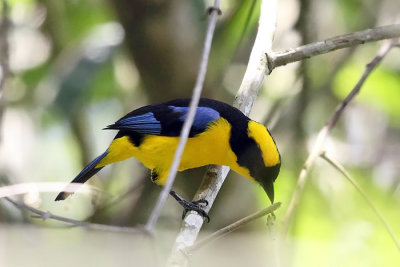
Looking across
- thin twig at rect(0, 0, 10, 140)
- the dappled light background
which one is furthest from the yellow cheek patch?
thin twig at rect(0, 0, 10, 140)

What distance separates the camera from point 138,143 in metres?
2.99

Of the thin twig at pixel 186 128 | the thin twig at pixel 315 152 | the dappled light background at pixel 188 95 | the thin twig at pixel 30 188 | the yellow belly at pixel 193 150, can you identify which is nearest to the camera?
the thin twig at pixel 186 128

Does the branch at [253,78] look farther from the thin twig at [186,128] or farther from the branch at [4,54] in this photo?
the branch at [4,54]

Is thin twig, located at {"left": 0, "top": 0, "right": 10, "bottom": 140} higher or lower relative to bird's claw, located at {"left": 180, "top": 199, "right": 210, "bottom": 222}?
higher

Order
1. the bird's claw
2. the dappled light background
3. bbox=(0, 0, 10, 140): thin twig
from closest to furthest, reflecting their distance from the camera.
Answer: the bird's claw, bbox=(0, 0, 10, 140): thin twig, the dappled light background

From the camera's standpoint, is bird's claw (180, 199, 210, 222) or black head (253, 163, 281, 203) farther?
black head (253, 163, 281, 203)

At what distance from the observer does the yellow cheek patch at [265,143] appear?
278cm

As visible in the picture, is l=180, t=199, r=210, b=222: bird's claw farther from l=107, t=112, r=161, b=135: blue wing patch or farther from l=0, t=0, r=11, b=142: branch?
l=0, t=0, r=11, b=142: branch

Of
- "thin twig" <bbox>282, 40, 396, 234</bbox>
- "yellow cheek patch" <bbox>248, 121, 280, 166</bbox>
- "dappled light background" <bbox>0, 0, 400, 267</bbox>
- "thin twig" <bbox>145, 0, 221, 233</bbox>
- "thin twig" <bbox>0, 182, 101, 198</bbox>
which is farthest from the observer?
"dappled light background" <bbox>0, 0, 400, 267</bbox>

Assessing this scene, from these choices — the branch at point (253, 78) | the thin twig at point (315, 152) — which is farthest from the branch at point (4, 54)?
the thin twig at point (315, 152)

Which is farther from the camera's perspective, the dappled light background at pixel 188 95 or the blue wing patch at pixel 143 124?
the dappled light background at pixel 188 95

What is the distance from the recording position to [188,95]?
4121 millimetres

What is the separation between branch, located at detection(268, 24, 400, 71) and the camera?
253 cm

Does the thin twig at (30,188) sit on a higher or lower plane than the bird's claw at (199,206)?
higher
